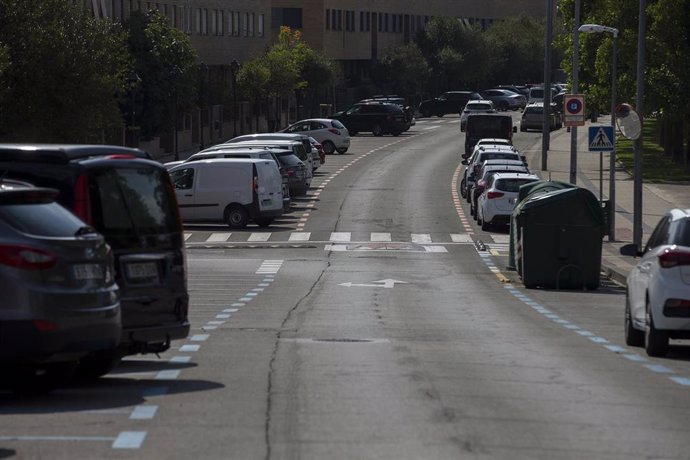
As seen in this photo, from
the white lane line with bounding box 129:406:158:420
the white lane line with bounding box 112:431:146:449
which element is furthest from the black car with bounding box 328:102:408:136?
the white lane line with bounding box 112:431:146:449

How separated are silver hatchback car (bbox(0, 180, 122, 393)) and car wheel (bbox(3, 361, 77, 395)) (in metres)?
0.12

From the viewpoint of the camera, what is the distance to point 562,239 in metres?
27.7

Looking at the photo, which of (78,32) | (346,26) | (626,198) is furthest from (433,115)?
(78,32)

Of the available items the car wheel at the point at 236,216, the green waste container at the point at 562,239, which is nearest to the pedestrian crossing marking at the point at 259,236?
the car wheel at the point at 236,216

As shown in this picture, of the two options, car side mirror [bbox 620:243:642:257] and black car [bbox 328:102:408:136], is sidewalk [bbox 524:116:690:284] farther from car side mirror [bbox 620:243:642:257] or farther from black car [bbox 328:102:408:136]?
car side mirror [bbox 620:243:642:257]

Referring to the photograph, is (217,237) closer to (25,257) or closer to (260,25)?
(25,257)

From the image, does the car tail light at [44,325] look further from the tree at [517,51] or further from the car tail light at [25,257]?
the tree at [517,51]

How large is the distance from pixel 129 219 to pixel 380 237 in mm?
25941

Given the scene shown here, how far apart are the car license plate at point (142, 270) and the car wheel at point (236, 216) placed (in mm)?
27840

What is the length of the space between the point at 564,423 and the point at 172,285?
4.31 meters

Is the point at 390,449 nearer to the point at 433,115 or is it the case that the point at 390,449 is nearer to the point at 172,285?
the point at 172,285

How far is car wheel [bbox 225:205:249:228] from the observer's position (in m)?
41.4

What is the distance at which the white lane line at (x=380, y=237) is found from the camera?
126ft

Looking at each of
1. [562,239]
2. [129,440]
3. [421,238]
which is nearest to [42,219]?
[129,440]
